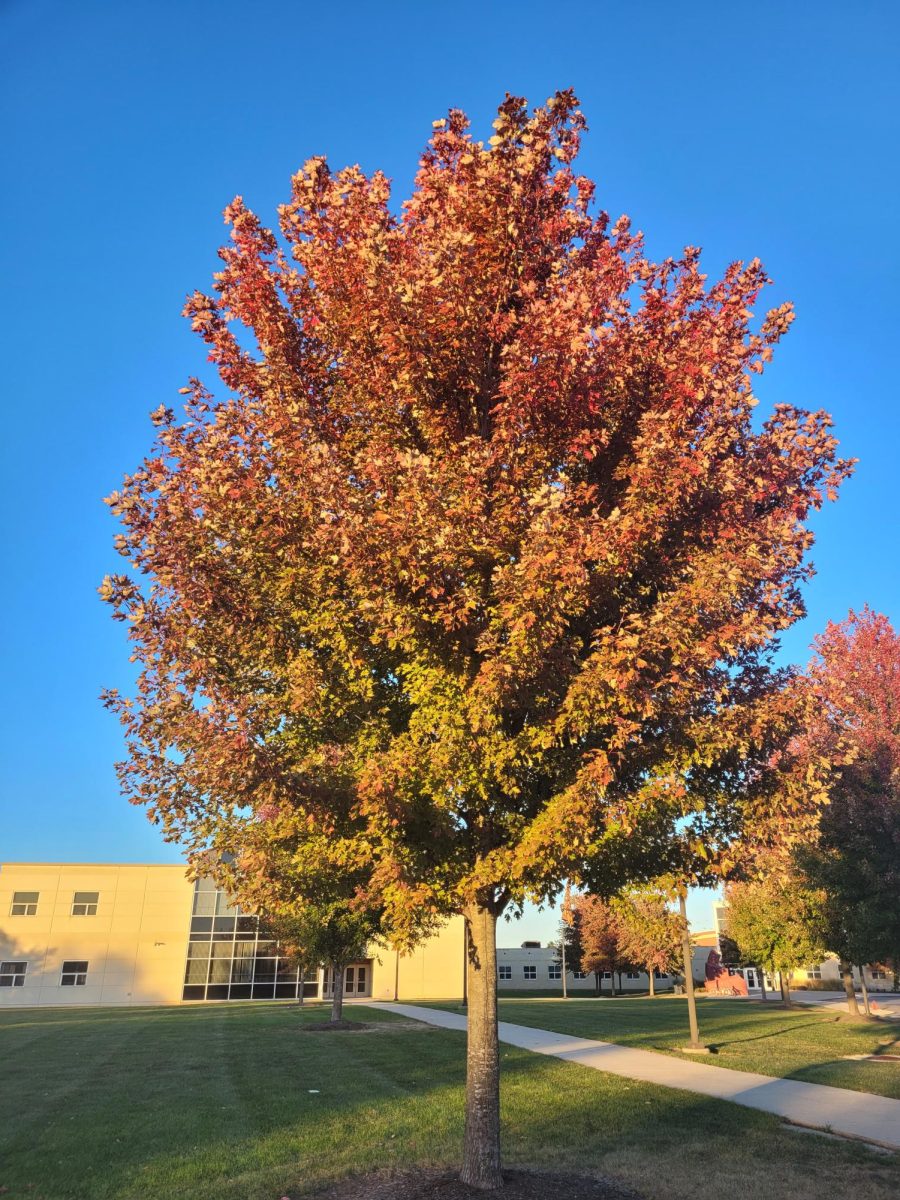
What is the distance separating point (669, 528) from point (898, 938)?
15.2 m

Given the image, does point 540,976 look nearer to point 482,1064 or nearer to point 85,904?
point 85,904

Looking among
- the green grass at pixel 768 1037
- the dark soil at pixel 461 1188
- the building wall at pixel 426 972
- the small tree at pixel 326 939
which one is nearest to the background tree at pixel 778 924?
the green grass at pixel 768 1037

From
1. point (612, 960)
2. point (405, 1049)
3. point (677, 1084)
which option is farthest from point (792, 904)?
point (612, 960)

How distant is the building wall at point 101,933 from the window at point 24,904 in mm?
249

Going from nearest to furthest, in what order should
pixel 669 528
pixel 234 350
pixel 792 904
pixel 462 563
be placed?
pixel 462 563 < pixel 669 528 < pixel 234 350 < pixel 792 904

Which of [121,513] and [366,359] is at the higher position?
[366,359]

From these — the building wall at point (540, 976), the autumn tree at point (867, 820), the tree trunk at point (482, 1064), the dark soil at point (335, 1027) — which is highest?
the autumn tree at point (867, 820)

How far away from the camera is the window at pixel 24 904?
2162 inches

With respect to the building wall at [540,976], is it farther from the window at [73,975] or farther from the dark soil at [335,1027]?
the dark soil at [335,1027]

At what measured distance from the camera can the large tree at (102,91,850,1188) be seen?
6121mm

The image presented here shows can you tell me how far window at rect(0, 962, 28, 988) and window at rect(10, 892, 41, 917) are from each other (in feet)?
10.2

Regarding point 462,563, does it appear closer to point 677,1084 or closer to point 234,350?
point 234,350

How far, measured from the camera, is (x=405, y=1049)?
20125 mm

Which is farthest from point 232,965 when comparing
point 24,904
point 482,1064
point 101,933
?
point 482,1064
